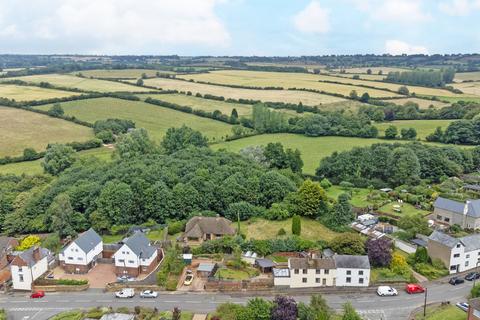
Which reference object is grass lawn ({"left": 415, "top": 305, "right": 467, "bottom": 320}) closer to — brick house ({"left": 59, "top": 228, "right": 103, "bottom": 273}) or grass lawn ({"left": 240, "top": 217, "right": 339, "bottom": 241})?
grass lawn ({"left": 240, "top": 217, "right": 339, "bottom": 241})

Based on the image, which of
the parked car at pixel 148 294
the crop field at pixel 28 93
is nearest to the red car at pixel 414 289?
the parked car at pixel 148 294

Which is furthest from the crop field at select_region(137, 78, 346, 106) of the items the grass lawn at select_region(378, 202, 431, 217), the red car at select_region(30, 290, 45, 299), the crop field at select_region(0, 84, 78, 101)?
the red car at select_region(30, 290, 45, 299)

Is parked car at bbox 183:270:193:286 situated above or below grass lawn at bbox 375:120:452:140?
below

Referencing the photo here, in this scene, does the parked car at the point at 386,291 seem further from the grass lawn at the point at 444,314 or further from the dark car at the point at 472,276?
the dark car at the point at 472,276

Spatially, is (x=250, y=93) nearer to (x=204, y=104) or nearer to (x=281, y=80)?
(x=204, y=104)

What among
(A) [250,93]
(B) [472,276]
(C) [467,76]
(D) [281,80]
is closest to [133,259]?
(B) [472,276]

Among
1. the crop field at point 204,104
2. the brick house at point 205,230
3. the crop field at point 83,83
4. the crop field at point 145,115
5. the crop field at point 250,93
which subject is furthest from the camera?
the crop field at point 83,83
